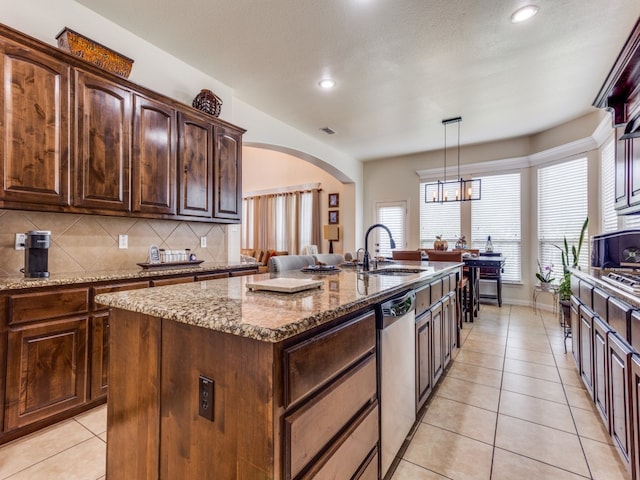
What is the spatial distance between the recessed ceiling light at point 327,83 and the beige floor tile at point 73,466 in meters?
3.73

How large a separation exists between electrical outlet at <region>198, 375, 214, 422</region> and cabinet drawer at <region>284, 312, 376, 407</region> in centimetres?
26

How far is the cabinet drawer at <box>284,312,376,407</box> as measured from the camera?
879 millimetres

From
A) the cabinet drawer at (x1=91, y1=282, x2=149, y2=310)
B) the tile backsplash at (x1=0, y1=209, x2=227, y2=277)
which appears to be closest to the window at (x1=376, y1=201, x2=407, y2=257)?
the tile backsplash at (x1=0, y1=209, x2=227, y2=277)

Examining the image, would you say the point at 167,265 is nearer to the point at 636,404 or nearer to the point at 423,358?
the point at 423,358

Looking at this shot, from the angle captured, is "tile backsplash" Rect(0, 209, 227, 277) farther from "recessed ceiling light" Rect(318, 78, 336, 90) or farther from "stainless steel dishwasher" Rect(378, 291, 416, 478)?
"stainless steel dishwasher" Rect(378, 291, 416, 478)

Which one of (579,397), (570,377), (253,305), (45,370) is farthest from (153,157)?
(570,377)

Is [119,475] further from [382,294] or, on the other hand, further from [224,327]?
[382,294]

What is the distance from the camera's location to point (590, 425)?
6.54 ft

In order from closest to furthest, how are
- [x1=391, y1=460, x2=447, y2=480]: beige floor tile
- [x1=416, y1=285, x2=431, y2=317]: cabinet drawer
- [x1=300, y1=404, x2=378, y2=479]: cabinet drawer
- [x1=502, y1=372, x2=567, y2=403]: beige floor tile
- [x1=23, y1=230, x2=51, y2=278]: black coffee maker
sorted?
[x1=300, y1=404, x2=378, y2=479]: cabinet drawer < [x1=391, y1=460, x2=447, y2=480]: beige floor tile < [x1=416, y1=285, x2=431, y2=317]: cabinet drawer < [x1=23, y1=230, x2=51, y2=278]: black coffee maker < [x1=502, y1=372, x2=567, y2=403]: beige floor tile

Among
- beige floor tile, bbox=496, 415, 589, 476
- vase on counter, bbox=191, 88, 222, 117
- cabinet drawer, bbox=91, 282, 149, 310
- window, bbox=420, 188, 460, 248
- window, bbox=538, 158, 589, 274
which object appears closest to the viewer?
beige floor tile, bbox=496, 415, 589, 476

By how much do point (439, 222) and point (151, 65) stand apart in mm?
5443

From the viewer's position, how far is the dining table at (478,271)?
4613 millimetres

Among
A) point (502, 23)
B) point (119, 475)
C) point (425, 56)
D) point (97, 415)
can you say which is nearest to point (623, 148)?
point (502, 23)

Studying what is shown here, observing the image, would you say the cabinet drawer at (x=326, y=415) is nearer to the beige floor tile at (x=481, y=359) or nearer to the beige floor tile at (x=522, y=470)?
the beige floor tile at (x=522, y=470)
